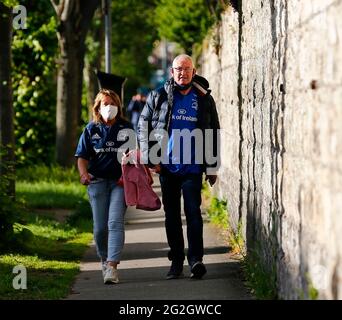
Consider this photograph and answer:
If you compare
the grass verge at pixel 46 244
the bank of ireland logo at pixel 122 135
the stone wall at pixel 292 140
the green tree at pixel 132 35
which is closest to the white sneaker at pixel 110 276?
the grass verge at pixel 46 244

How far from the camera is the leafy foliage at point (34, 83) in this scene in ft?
79.0

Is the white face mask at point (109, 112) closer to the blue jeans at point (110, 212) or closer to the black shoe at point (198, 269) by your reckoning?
the blue jeans at point (110, 212)

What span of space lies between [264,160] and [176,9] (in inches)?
608

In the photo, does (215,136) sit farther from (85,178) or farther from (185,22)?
(185,22)

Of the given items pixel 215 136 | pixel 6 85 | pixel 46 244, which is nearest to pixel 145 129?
pixel 215 136

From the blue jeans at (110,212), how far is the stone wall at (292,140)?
120cm

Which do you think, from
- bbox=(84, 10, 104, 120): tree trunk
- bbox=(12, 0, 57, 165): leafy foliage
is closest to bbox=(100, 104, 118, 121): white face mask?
bbox=(12, 0, 57, 165): leafy foliage

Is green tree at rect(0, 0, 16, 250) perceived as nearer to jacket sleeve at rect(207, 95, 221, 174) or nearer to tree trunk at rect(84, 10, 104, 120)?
jacket sleeve at rect(207, 95, 221, 174)

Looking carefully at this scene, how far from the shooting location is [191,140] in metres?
10.2

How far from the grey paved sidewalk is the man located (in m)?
0.31

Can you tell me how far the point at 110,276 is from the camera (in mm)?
10148
